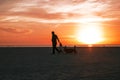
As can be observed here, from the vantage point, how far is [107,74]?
18.6 meters

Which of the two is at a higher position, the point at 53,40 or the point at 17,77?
the point at 53,40

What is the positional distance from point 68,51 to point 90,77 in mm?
22092

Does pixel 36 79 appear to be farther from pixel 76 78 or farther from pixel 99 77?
pixel 99 77

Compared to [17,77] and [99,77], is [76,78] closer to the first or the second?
[99,77]

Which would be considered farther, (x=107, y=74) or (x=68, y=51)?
(x=68, y=51)

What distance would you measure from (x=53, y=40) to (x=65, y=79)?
19838 mm

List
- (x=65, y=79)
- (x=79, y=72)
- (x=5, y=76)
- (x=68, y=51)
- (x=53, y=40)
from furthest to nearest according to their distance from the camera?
(x=68, y=51) → (x=53, y=40) → (x=79, y=72) → (x=5, y=76) → (x=65, y=79)

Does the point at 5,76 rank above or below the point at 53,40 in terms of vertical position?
below

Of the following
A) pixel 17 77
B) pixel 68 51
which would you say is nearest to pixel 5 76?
pixel 17 77

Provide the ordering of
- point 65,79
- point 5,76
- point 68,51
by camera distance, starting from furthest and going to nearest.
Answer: point 68,51 → point 5,76 → point 65,79

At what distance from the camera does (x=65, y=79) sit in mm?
16766

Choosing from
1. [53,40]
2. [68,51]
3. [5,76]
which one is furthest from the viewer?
[68,51]

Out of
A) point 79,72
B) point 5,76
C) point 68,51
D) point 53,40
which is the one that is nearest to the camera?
point 5,76

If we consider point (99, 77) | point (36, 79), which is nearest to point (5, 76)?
point (36, 79)
